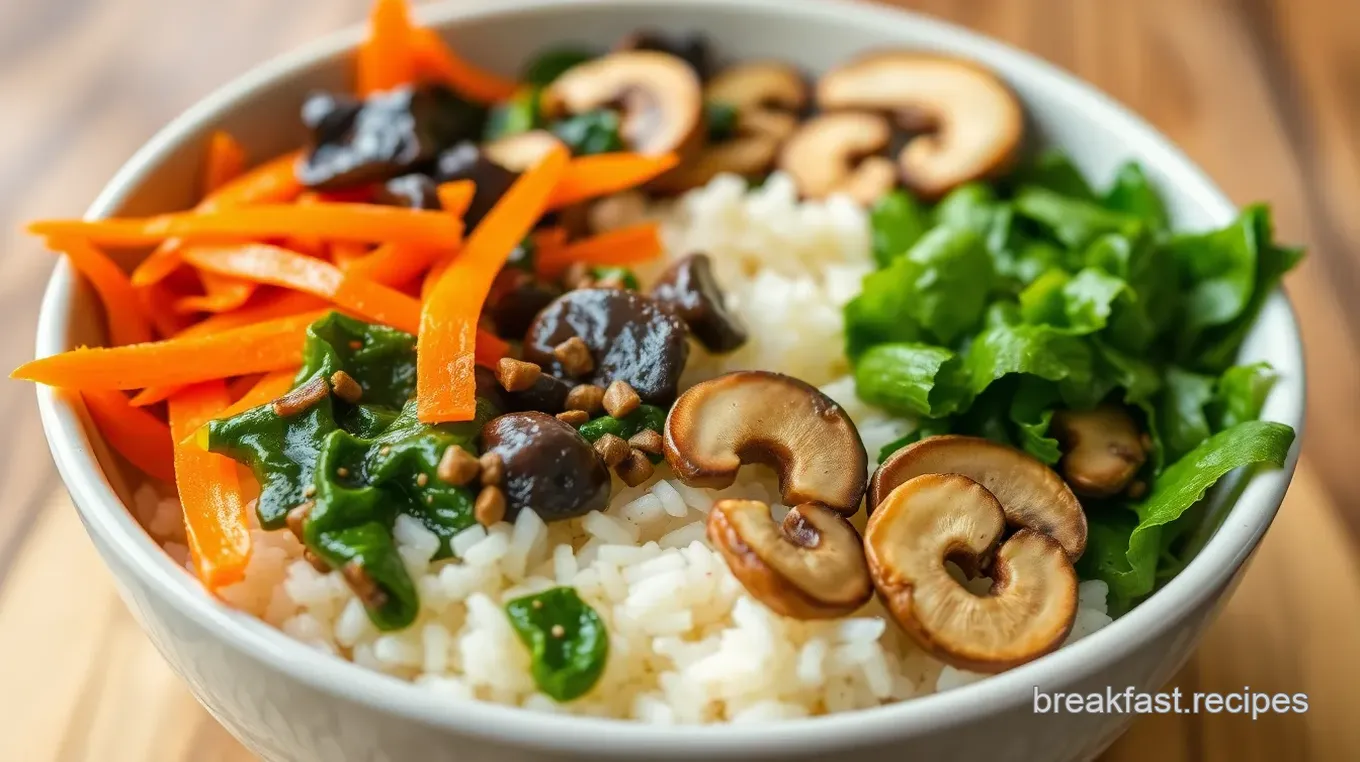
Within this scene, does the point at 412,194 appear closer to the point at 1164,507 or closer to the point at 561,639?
the point at 561,639

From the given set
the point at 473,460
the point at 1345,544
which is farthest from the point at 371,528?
the point at 1345,544

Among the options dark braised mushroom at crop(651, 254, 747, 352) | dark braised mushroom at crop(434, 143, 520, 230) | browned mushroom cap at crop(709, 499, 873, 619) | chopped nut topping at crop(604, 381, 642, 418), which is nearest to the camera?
browned mushroom cap at crop(709, 499, 873, 619)

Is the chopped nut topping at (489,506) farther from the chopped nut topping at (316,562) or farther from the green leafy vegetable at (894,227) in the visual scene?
the green leafy vegetable at (894,227)

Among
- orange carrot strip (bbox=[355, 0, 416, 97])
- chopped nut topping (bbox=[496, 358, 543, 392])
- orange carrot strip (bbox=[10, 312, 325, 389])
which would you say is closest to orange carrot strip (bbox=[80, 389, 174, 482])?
orange carrot strip (bbox=[10, 312, 325, 389])

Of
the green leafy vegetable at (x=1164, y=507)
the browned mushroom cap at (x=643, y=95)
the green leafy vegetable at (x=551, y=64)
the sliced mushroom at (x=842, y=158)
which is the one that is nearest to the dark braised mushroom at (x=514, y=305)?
the browned mushroom cap at (x=643, y=95)

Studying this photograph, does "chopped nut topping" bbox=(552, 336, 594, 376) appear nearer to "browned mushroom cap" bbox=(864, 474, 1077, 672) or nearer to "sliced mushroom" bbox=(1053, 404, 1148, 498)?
"browned mushroom cap" bbox=(864, 474, 1077, 672)

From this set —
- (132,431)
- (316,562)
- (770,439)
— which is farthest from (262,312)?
(770,439)
